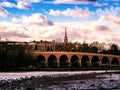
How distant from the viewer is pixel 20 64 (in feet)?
556

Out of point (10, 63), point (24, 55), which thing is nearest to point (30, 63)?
point (24, 55)

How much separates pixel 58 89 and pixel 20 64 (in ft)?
425

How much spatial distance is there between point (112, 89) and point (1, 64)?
399 feet

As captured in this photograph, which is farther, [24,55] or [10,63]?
[24,55]

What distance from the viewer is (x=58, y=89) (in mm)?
40906

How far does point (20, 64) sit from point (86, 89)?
130m

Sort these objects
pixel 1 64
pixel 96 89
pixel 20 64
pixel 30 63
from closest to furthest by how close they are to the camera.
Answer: pixel 96 89
pixel 1 64
pixel 20 64
pixel 30 63

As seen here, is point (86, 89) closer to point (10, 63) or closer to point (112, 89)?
point (112, 89)

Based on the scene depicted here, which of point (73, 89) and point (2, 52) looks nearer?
point (73, 89)

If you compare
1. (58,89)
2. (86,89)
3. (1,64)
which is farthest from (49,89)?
(1,64)

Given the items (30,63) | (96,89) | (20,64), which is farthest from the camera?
(30,63)

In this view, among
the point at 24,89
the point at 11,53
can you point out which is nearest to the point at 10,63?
the point at 11,53

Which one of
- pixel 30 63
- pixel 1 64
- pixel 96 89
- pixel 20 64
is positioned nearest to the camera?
pixel 96 89

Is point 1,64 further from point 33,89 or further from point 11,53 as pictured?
point 33,89
